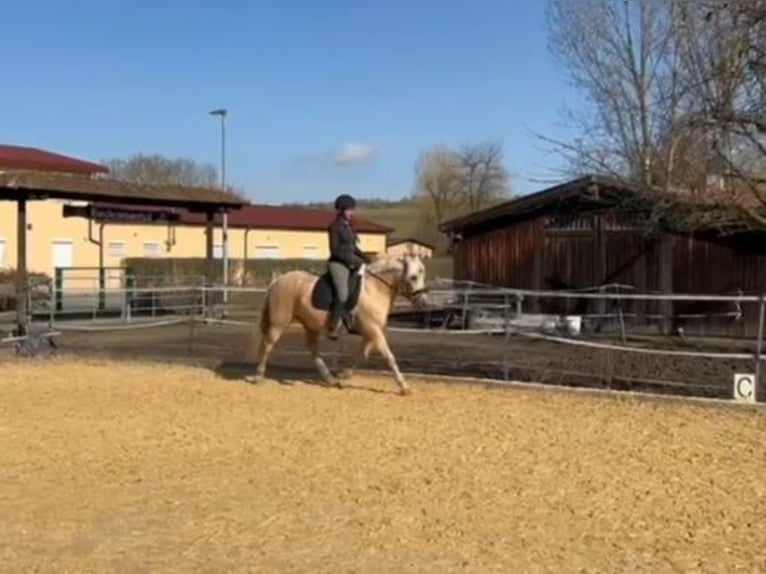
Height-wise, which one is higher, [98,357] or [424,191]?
[424,191]

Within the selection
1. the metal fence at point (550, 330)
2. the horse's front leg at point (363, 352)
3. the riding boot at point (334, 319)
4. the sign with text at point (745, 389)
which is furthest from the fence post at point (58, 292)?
the sign with text at point (745, 389)

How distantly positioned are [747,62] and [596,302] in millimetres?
10776

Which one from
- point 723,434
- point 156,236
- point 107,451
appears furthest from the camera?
point 156,236

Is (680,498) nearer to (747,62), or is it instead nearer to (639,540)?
(639,540)

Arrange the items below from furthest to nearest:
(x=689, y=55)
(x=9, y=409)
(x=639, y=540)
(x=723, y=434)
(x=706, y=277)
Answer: (x=706, y=277) < (x=689, y=55) < (x=9, y=409) < (x=723, y=434) < (x=639, y=540)

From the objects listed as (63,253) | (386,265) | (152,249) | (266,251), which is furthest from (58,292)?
(266,251)

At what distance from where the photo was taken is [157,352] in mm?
15961

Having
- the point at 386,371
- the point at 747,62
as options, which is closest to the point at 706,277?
the point at 747,62

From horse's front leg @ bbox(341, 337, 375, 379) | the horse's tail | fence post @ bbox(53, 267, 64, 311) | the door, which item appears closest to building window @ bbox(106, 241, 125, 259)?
the door

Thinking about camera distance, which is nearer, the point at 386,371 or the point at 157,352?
the point at 386,371

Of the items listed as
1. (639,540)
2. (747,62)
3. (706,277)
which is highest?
(747,62)

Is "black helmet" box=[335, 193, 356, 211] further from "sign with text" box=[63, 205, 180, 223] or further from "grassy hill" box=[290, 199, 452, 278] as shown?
"grassy hill" box=[290, 199, 452, 278]

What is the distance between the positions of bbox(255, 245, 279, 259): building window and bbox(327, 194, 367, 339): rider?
44.5 metres

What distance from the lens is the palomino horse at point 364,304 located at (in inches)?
451
